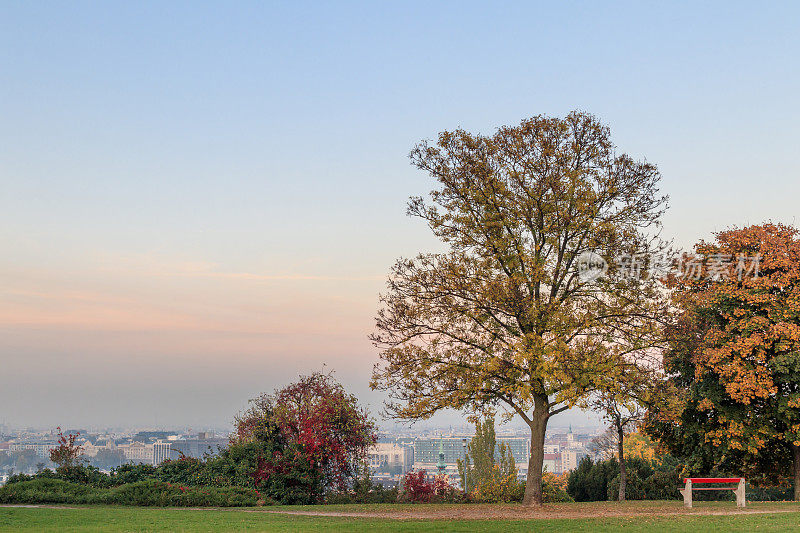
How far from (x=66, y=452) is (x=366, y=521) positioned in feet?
40.8

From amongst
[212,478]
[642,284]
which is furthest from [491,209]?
[212,478]

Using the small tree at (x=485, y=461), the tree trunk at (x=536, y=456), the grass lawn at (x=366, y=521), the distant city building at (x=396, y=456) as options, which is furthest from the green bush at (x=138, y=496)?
the distant city building at (x=396, y=456)

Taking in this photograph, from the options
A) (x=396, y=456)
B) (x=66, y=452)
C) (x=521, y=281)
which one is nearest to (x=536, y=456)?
(x=521, y=281)

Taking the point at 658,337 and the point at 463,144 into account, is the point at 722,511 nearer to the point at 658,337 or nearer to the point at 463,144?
the point at 658,337

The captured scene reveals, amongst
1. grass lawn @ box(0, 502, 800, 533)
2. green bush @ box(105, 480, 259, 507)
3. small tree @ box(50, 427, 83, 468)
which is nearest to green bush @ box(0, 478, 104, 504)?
green bush @ box(105, 480, 259, 507)

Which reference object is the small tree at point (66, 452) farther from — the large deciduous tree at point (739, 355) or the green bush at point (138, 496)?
the large deciduous tree at point (739, 355)

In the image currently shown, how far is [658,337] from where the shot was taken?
19203 mm

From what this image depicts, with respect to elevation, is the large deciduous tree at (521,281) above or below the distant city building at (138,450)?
above

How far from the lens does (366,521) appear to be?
15086mm

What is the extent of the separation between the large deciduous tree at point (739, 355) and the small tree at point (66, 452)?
59.2ft

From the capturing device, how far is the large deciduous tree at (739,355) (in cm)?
2119

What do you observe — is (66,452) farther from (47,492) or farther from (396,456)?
(396,456)

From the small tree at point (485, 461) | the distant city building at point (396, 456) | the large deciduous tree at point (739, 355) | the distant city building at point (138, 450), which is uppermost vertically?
the large deciduous tree at point (739, 355)

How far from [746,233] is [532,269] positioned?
894cm
